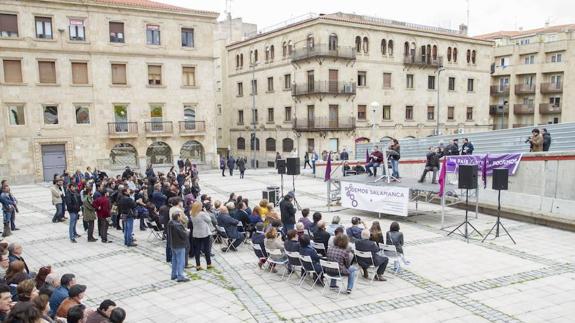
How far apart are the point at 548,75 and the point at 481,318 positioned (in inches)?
2233

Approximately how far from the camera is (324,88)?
131ft

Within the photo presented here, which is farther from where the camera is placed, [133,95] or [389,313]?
[133,95]

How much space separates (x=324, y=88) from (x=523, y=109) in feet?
107

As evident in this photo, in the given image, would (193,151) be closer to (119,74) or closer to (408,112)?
(119,74)

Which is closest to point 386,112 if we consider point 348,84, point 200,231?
point 348,84

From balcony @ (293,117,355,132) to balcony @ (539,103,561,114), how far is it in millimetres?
29816

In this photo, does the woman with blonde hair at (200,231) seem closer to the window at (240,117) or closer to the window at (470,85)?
the window at (240,117)

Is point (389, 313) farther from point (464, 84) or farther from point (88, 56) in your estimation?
point (464, 84)

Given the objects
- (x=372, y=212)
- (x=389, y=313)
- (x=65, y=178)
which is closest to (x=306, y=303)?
(x=389, y=313)

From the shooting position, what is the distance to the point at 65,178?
21.2 metres

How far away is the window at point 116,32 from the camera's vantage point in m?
34.0

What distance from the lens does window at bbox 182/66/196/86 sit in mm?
36938

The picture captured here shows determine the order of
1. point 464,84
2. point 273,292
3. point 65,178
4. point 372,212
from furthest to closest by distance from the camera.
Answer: point 464,84
point 65,178
point 372,212
point 273,292

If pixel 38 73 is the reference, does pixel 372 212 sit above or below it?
below
